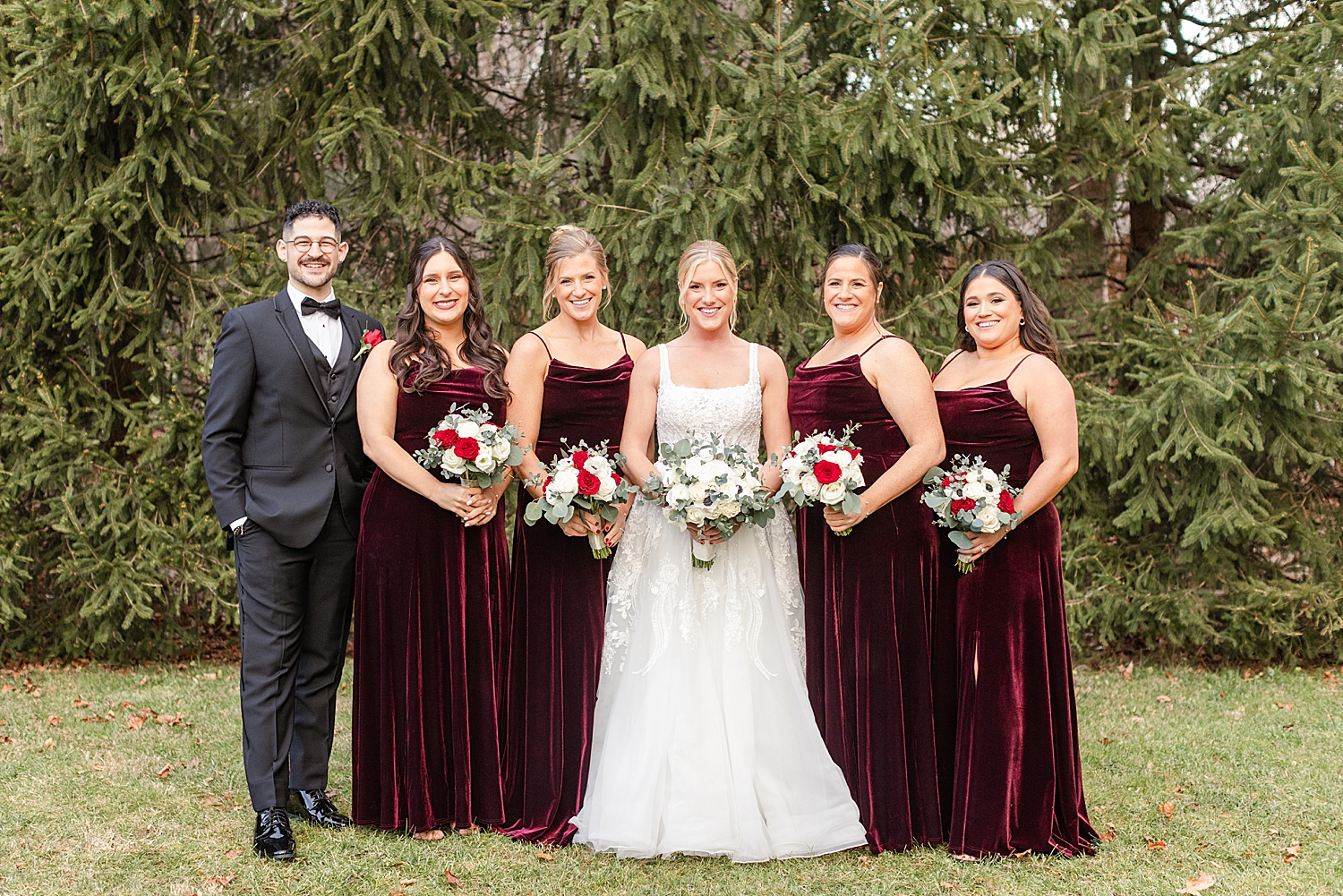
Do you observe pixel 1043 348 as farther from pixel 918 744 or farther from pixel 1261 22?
pixel 1261 22

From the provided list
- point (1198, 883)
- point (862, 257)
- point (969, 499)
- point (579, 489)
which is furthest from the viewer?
point (862, 257)

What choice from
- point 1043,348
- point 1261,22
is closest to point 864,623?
point 1043,348

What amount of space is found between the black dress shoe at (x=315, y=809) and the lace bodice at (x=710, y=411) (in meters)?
2.16

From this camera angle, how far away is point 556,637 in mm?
4508

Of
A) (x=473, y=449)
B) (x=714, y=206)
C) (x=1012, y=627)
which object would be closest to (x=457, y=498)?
(x=473, y=449)

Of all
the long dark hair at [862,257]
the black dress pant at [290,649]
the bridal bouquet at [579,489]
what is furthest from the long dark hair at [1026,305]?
the black dress pant at [290,649]

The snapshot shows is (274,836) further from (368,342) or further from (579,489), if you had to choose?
(368,342)

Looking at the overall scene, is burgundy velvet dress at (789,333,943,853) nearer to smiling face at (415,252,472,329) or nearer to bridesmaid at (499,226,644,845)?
bridesmaid at (499,226,644,845)

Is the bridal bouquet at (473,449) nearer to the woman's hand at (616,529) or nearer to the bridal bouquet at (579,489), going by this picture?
the bridal bouquet at (579,489)

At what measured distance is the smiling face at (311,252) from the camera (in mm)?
4387

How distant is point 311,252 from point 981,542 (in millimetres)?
3022

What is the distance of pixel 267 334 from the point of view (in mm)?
4352

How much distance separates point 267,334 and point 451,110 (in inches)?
146

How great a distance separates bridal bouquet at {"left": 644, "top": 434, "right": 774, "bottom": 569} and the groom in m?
1.40
